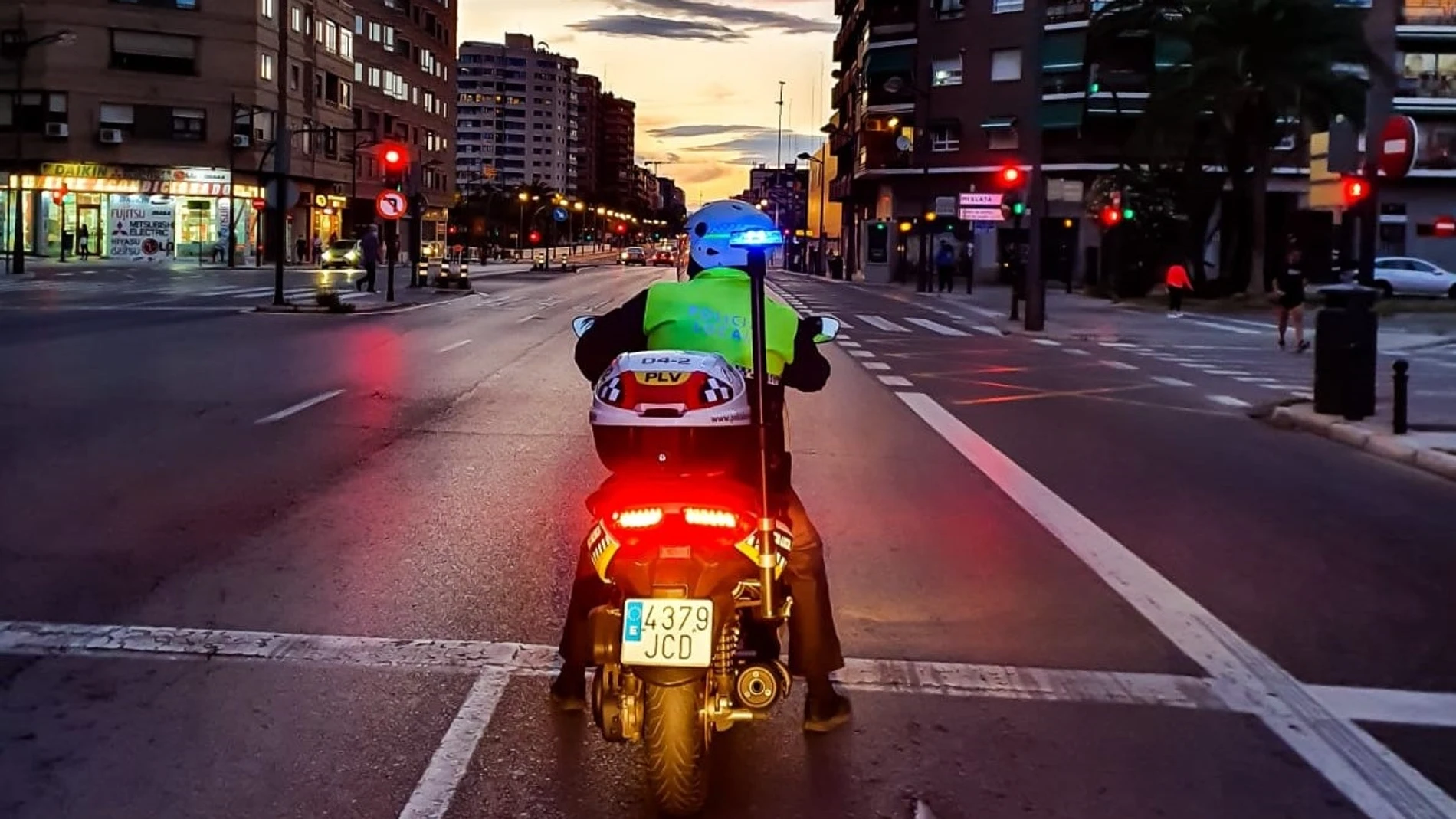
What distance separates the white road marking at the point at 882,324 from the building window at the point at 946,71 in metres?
34.8

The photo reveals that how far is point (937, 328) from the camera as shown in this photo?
3272cm

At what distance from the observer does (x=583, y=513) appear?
9.17 meters

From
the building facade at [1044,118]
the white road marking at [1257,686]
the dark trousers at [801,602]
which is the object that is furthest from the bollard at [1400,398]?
the building facade at [1044,118]

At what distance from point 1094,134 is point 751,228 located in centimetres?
6359

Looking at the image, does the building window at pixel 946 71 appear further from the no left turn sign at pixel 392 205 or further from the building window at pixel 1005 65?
the no left turn sign at pixel 392 205

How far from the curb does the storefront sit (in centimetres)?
5927

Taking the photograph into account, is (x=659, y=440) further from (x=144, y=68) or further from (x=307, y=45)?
(x=307, y=45)

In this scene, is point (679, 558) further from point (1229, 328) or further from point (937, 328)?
point (1229, 328)

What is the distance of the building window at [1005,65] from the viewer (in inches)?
2625

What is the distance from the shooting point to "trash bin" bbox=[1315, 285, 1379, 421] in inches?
575

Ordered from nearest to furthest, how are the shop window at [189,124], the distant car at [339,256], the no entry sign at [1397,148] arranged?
the no entry sign at [1397,148], the shop window at [189,124], the distant car at [339,256]

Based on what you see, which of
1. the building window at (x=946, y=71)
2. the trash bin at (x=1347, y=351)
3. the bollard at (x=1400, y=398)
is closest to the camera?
the bollard at (x=1400, y=398)

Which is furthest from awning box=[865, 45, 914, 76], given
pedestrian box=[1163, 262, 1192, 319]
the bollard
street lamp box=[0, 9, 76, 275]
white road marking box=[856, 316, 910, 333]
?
the bollard

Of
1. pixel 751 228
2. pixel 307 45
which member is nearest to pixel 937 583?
pixel 751 228
